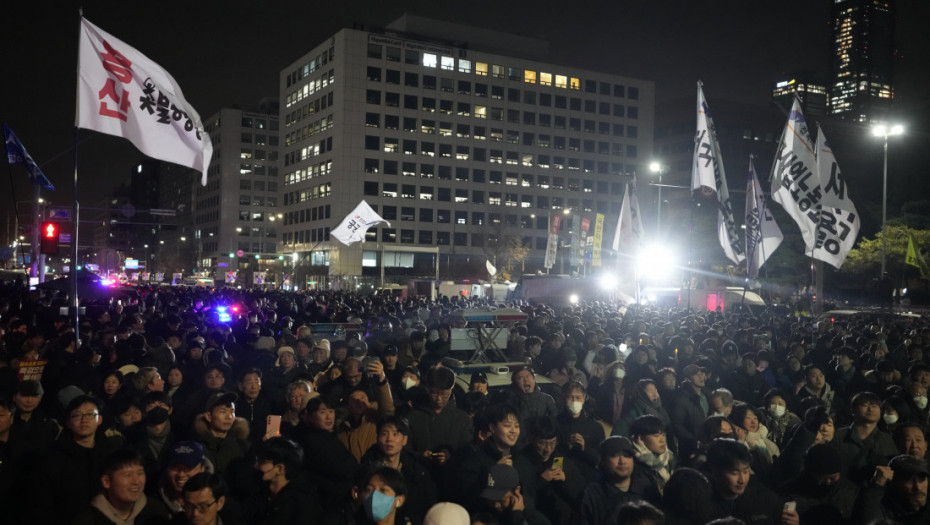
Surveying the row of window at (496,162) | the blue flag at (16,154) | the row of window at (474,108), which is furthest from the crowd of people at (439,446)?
the row of window at (474,108)

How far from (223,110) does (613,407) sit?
111 meters

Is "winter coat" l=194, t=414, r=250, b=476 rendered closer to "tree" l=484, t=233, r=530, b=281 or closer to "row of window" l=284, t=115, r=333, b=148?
"tree" l=484, t=233, r=530, b=281

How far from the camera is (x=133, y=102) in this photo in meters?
10.5

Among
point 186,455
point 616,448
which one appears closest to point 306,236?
point 186,455

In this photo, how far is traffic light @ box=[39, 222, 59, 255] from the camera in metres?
14.0

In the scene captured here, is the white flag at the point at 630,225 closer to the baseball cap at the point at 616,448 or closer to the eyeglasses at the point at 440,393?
the eyeglasses at the point at 440,393

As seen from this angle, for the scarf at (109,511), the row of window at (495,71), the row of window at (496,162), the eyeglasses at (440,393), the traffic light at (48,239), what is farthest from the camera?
the row of window at (496,162)

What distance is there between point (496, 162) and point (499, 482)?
260ft

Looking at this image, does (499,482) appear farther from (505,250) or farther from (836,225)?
(505,250)

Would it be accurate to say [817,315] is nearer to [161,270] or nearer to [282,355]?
[282,355]

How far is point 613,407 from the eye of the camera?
8445 mm

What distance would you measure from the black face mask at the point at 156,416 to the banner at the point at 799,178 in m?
14.5

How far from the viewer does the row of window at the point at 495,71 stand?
76125 mm

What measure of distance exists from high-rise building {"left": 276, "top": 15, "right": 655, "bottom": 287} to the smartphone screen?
6405cm
